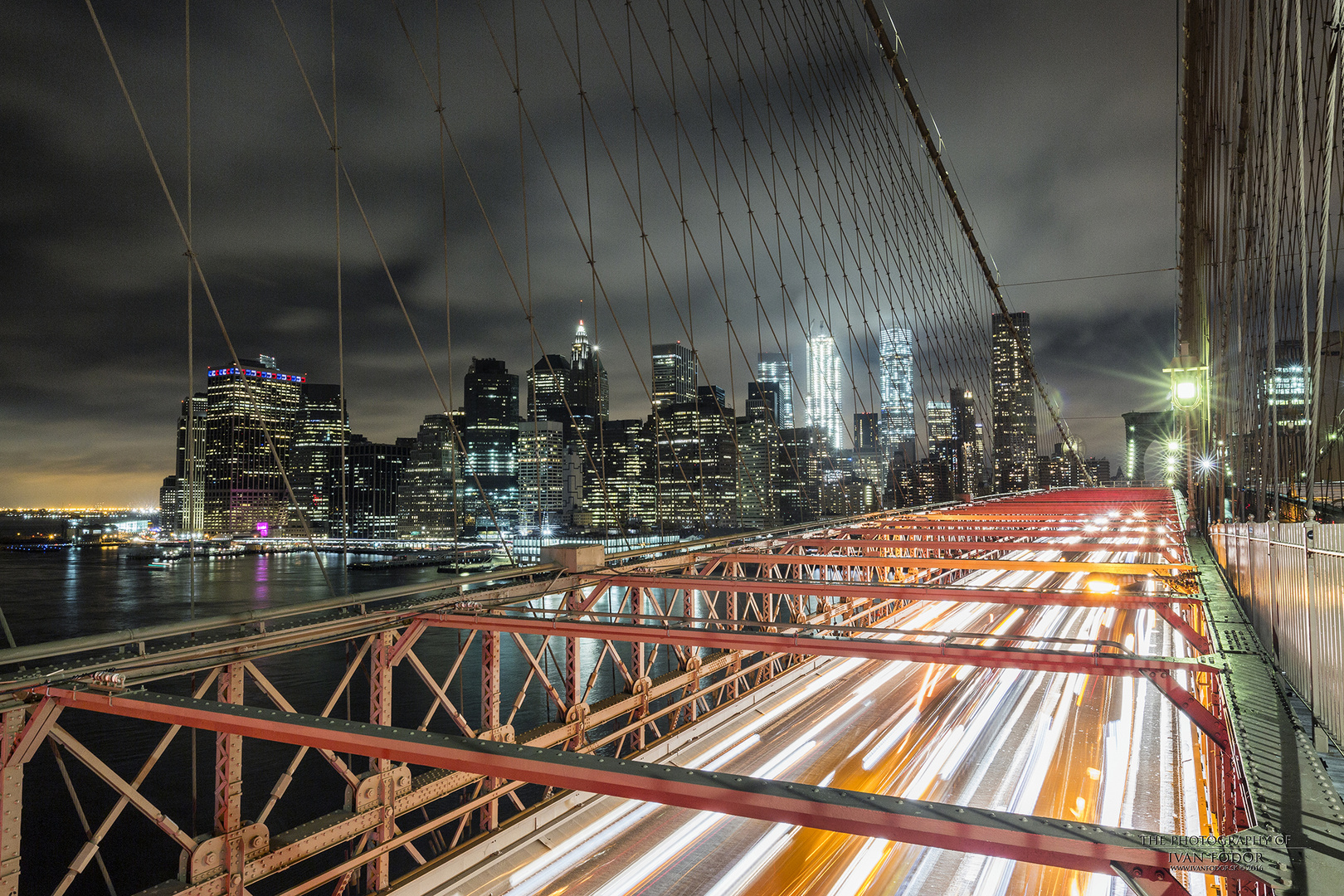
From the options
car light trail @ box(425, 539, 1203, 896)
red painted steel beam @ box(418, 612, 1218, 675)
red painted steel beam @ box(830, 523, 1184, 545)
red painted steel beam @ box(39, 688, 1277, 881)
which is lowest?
car light trail @ box(425, 539, 1203, 896)

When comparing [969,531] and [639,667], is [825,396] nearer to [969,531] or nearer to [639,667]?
[969,531]

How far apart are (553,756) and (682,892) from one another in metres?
3.53

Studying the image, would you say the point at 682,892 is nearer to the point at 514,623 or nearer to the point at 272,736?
the point at 514,623

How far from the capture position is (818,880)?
19.7ft

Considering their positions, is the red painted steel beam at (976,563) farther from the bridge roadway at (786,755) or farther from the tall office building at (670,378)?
the tall office building at (670,378)

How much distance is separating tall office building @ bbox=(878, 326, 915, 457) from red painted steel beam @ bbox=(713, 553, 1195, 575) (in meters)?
13.2

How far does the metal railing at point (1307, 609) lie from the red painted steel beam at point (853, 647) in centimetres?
56

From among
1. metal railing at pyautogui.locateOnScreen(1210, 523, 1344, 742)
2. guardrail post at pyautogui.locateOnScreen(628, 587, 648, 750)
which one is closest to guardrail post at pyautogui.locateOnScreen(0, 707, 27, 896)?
guardrail post at pyautogui.locateOnScreen(628, 587, 648, 750)

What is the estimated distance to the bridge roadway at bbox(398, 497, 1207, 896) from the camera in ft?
19.7

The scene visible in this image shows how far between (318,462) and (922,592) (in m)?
74.4

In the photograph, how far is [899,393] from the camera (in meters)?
A: 34.1

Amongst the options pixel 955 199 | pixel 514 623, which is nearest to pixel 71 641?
pixel 514 623

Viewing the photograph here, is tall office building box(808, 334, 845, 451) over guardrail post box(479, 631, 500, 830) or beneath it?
over

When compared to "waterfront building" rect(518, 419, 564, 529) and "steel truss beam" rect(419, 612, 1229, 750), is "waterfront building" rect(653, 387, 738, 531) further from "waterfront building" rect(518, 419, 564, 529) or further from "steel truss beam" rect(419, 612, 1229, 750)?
"steel truss beam" rect(419, 612, 1229, 750)
